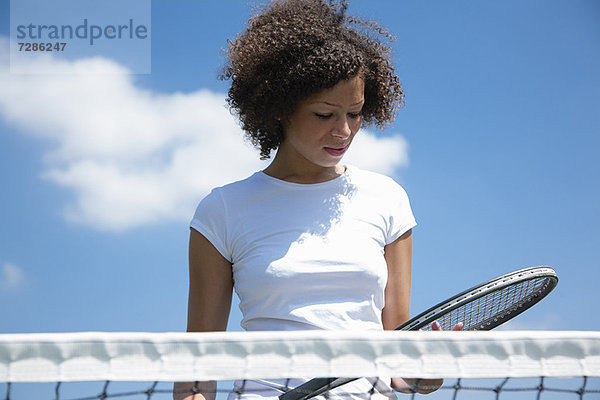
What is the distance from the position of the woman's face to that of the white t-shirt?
0.15 meters

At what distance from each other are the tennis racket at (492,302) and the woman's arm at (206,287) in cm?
62

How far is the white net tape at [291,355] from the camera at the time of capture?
1.66 meters

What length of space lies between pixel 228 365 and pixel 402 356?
0.44 m

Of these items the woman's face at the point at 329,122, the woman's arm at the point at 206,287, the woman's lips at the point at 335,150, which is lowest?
the woman's arm at the point at 206,287

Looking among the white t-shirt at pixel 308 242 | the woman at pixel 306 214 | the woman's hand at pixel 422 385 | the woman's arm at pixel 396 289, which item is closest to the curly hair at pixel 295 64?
the woman at pixel 306 214

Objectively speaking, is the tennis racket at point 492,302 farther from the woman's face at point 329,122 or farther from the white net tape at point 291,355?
the woman's face at point 329,122

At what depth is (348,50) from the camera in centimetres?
253

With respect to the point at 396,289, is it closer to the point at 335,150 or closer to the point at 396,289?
the point at 396,289

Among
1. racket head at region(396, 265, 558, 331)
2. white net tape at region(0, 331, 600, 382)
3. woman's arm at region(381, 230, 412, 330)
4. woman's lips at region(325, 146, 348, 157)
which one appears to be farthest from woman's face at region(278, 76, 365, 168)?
white net tape at region(0, 331, 600, 382)

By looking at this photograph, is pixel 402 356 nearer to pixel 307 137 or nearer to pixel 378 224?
pixel 378 224

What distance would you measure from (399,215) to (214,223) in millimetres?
675

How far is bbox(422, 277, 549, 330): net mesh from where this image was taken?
7.93 ft

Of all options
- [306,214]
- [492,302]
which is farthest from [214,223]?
[492,302]

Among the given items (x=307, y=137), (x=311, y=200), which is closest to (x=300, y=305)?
(x=311, y=200)
